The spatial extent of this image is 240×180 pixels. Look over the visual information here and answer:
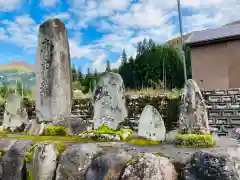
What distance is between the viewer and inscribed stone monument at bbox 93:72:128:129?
23.1 feet

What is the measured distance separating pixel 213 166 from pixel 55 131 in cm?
504

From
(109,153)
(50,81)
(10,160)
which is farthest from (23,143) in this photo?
(50,81)

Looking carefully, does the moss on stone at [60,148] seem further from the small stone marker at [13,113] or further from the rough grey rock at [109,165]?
the small stone marker at [13,113]

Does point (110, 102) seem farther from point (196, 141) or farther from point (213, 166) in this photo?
point (213, 166)

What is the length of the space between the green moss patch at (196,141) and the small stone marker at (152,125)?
2.50ft

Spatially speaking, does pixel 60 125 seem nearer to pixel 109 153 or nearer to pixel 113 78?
pixel 113 78

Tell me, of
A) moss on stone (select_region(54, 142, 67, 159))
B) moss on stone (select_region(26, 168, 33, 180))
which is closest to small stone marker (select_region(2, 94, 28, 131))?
moss on stone (select_region(26, 168, 33, 180))

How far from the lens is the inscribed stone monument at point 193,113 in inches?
204

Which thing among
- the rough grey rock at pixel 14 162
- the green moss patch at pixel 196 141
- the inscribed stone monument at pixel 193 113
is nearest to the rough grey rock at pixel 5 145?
the rough grey rock at pixel 14 162

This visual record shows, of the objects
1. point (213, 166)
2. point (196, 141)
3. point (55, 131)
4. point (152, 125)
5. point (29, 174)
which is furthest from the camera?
point (55, 131)

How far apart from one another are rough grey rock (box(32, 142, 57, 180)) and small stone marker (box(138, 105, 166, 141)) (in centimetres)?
202

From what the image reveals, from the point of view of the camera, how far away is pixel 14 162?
536cm

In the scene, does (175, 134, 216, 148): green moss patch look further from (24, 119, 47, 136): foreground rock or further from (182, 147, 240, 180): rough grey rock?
(24, 119, 47, 136): foreground rock

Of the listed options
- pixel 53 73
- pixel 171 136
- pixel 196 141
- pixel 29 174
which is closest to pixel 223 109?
pixel 171 136
